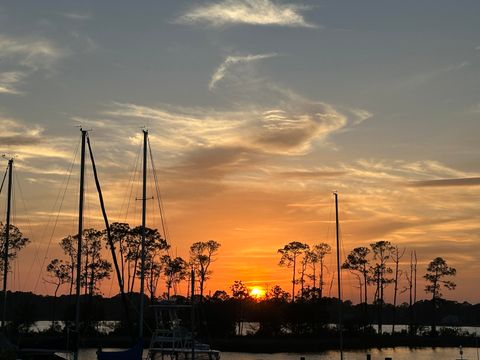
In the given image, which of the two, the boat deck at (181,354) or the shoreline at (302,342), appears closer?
the boat deck at (181,354)

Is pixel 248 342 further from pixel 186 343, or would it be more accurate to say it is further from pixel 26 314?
pixel 186 343

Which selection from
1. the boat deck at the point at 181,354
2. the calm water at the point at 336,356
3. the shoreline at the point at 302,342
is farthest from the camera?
the shoreline at the point at 302,342

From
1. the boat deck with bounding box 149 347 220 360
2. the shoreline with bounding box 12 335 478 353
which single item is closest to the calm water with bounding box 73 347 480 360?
the shoreline with bounding box 12 335 478 353

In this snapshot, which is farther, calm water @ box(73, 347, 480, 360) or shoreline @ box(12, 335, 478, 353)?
shoreline @ box(12, 335, 478, 353)

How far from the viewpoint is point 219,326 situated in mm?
94625

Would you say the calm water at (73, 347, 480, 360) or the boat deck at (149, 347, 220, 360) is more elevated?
the boat deck at (149, 347, 220, 360)

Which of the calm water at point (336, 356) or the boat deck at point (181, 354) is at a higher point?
the boat deck at point (181, 354)

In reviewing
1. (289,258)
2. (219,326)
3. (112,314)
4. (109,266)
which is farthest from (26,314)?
(112,314)

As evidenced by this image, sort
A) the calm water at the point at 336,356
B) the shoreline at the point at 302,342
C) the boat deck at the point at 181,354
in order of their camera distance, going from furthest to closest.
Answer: the shoreline at the point at 302,342 < the calm water at the point at 336,356 < the boat deck at the point at 181,354

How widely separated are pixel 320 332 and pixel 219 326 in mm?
15311

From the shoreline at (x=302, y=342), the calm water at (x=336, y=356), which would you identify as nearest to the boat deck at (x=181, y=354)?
the calm water at (x=336, y=356)

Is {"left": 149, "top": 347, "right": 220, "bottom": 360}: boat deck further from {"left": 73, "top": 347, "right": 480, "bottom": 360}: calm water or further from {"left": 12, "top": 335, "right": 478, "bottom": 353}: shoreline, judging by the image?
{"left": 12, "top": 335, "right": 478, "bottom": 353}: shoreline

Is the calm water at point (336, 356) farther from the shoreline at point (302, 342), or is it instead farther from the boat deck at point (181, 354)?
the boat deck at point (181, 354)

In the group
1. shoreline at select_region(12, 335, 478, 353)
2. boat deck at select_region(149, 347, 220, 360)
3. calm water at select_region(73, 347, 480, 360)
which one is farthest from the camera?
shoreline at select_region(12, 335, 478, 353)
